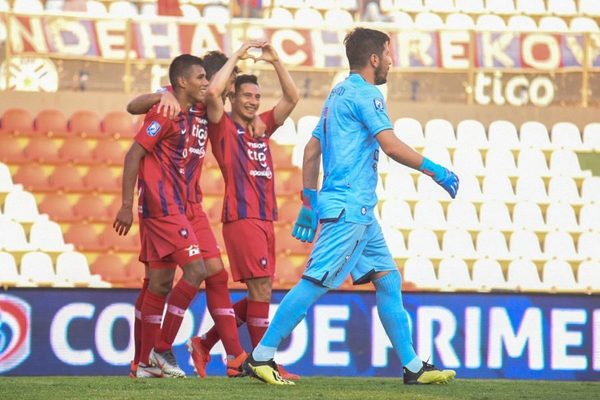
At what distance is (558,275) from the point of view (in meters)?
12.1

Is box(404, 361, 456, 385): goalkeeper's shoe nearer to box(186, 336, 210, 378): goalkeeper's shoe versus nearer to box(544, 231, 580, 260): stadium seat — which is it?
box(186, 336, 210, 378): goalkeeper's shoe

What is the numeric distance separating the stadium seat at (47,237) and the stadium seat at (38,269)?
10.3 inches

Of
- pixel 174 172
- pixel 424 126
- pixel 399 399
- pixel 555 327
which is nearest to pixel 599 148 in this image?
pixel 424 126

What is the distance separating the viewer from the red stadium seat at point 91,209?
40.0 feet

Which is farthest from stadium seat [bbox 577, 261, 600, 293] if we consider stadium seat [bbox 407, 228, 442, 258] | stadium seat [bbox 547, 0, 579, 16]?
stadium seat [bbox 547, 0, 579, 16]

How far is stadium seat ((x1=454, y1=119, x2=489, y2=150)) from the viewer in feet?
44.9

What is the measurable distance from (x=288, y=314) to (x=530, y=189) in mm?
7846

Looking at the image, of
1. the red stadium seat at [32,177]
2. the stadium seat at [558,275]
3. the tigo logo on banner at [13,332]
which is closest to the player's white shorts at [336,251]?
the tigo logo on banner at [13,332]

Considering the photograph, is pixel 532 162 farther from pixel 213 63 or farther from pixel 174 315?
pixel 174 315

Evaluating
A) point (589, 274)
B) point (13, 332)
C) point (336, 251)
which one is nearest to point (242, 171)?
point (336, 251)

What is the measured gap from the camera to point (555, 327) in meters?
9.24

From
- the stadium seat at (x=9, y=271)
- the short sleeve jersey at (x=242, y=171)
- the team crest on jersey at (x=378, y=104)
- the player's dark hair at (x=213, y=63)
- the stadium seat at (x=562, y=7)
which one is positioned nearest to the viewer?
the team crest on jersey at (x=378, y=104)

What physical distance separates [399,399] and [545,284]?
702cm

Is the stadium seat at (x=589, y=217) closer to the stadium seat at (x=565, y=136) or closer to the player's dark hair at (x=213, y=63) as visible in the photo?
the stadium seat at (x=565, y=136)
